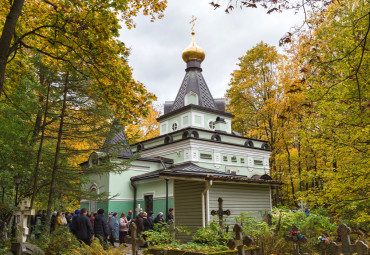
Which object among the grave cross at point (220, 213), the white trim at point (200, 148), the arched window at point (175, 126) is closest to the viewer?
the grave cross at point (220, 213)

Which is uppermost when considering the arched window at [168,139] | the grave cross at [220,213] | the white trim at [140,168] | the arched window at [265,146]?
the arched window at [168,139]

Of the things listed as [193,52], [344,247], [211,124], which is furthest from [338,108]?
[193,52]

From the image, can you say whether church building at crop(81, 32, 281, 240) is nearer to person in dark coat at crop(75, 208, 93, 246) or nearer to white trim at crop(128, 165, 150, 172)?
white trim at crop(128, 165, 150, 172)

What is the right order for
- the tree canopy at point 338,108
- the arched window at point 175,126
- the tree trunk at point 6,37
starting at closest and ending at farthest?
the tree trunk at point 6,37 < the tree canopy at point 338,108 < the arched window at point 175,126

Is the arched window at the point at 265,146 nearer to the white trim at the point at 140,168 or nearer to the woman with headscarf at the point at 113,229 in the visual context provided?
the white trim at the point at 140,168

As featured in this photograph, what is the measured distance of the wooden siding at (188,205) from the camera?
11.4m

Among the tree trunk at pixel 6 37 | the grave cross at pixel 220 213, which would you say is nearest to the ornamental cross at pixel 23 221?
the tree trunk at pixel 6 37

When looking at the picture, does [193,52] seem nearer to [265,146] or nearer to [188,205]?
[265,146]

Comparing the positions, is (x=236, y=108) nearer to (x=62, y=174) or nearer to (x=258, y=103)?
(x=258, y=103)

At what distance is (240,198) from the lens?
40.9 ft

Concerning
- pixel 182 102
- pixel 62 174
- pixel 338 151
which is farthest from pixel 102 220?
pixel 182 102

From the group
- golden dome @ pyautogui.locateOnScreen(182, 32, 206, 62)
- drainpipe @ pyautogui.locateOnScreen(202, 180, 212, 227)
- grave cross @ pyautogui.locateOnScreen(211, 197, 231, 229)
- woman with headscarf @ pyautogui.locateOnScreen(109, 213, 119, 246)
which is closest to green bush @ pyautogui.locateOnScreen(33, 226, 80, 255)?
woman with headscarf @ pyautogui.locateOnScreen(109, 213, 119, 246)

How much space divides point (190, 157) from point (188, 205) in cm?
1323

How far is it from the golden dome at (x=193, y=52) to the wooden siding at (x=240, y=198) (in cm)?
2038
